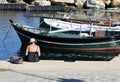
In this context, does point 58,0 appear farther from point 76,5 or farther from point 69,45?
point 69,45

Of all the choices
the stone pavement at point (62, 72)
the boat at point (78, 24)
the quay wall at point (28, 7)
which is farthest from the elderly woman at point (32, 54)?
the quay wall at point (28, 7)

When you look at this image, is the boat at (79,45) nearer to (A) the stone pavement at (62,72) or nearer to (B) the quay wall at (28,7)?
(A) the stone pavement at (62,72)

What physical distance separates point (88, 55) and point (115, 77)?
65.1 ft

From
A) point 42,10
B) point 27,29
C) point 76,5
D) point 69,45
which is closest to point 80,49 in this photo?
point 69,45

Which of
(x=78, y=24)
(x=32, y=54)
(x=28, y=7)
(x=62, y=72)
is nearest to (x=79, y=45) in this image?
(x=78, y=24)

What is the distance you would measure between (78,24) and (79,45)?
815 cm

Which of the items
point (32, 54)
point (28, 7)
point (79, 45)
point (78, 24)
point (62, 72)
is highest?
point (62, 72)

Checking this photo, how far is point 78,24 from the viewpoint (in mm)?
44250

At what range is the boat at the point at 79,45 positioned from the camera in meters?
35.8

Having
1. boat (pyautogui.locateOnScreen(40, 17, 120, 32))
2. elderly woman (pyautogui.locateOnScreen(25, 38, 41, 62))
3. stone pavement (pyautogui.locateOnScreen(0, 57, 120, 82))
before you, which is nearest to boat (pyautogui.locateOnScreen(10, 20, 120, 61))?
boat (pyautogui.locateOnScreen(40, 17, 120, 32))

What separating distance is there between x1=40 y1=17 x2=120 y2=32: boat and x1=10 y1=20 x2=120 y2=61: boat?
8.56 ft

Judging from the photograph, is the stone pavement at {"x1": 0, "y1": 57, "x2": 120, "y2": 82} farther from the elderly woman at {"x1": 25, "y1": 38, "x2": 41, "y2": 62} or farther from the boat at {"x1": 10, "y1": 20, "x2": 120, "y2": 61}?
the boat at {"x1": 10, "y1": 20, "x2": 120, "y2": 61}

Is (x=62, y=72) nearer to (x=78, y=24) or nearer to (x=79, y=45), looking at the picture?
(x=79, y=45)

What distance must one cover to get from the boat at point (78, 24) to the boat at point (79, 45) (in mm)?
2608
